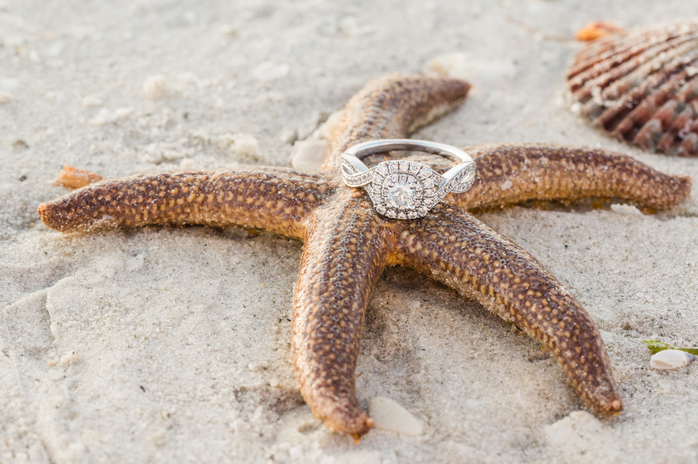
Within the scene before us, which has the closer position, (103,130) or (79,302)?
(79,302)

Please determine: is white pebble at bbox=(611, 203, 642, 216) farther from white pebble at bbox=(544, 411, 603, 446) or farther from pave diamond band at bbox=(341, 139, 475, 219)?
white pebble at bbox=(544, 411, 603, 446)

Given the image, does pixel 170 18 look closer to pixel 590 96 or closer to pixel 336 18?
pixel 336 18

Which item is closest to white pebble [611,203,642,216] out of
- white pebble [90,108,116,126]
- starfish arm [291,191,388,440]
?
starfish arm [291,191,388,440]

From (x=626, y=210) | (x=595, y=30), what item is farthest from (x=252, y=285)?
(x=595, y=30)

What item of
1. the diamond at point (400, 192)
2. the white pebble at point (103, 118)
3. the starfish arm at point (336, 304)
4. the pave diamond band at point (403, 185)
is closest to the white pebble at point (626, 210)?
the pave diamond band at point (403, 185)

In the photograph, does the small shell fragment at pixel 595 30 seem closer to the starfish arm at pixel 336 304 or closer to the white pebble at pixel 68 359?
the starfish arm at pixel 336 304

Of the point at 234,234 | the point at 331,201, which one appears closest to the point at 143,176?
the point at 234,234

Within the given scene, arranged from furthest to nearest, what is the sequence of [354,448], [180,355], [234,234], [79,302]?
1. [234,234]
2. [79,302]
3. [180,355]
4. [354,448]
